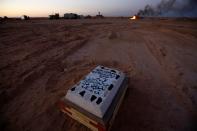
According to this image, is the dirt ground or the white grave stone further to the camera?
the dirt ground

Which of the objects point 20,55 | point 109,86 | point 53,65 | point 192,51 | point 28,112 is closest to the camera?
point 109,86

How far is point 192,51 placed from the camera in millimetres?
7539

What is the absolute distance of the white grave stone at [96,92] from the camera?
8.61ft

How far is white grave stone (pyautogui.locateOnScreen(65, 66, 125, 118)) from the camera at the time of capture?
2625 millimetres

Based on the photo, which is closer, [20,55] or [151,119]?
[151,119]

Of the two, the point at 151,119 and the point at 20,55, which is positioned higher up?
the point at 20,55

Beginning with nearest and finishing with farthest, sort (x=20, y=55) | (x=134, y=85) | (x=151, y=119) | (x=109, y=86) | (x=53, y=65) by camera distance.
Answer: (x=109, y=86) → (x=151, y=119) → (x=134, y=85) → (x=53, y=65) → (x=20, y=55)

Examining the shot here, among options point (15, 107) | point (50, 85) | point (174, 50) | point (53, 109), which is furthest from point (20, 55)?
point (174, 50)

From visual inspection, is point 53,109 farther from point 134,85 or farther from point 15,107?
point 134,85

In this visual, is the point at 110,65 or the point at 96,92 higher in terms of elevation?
the point at 96,92

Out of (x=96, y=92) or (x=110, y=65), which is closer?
(x=96, y=92)

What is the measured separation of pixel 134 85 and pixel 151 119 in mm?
1379

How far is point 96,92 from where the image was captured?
2857 millimetres

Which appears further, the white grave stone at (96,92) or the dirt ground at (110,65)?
the dirt ground at (110,65)
